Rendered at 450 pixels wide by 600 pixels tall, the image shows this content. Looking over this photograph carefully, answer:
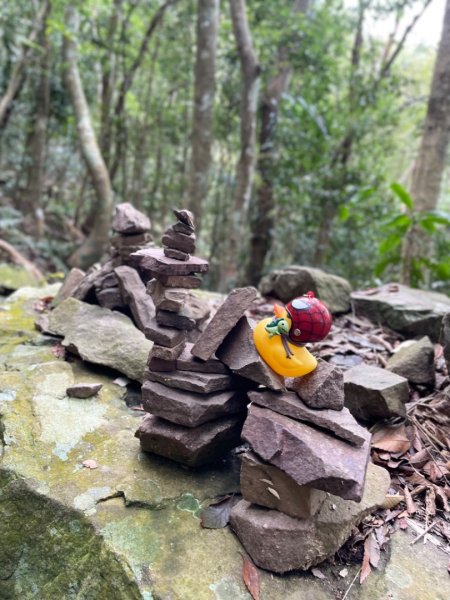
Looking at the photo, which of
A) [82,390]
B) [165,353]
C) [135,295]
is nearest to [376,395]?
[165,353]

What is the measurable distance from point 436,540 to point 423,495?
0.30m

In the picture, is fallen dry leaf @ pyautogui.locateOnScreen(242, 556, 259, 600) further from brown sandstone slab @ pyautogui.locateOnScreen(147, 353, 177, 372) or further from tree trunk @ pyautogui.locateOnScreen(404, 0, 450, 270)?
tree trunk @ pyautogui.locateOnScreen(404, 0, 450, 270)

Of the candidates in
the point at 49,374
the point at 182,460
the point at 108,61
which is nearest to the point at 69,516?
the point at 182,460

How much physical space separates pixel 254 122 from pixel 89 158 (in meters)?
3.41

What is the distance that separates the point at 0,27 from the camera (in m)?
9.20

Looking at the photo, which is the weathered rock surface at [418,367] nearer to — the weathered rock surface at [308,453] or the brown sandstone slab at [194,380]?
the weathered rock surface at [308,453]

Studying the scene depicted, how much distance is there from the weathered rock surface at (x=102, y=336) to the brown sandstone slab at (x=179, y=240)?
1.04 metres

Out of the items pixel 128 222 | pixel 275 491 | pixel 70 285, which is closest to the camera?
pixel 275 491

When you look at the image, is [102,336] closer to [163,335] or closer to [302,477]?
[163,335]

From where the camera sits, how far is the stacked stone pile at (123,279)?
12.3ft

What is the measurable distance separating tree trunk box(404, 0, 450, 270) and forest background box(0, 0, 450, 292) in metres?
0.01

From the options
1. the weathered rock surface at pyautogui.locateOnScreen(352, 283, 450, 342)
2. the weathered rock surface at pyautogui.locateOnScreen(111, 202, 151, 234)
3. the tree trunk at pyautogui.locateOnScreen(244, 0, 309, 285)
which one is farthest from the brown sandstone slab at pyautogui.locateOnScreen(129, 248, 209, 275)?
the tree trunk at pyautogui.locateOnScreen(244, 0, 309, 285)

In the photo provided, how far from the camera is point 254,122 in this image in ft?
21.4

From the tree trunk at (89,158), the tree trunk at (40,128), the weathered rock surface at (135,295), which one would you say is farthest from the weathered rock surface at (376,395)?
the tree trunk at (40,128)
